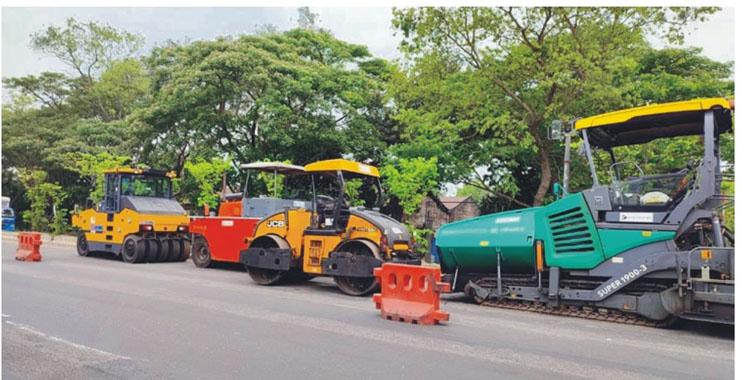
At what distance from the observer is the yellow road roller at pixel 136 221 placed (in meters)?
17.1

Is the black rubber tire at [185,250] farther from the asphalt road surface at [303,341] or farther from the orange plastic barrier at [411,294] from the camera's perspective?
the orange plastic barrier at [411,294]

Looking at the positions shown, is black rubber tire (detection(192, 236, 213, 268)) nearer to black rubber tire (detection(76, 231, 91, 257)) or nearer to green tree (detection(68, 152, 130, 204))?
black rubber tire (detection(76, 231, 91, 257))

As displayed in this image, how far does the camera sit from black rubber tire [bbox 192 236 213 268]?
1596 centimetres

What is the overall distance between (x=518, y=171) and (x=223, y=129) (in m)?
12.8

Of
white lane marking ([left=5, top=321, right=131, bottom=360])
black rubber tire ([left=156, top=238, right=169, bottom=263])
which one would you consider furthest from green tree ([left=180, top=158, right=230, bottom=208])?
white lane marking ([left=5, top=321, right=131, bottom=360])

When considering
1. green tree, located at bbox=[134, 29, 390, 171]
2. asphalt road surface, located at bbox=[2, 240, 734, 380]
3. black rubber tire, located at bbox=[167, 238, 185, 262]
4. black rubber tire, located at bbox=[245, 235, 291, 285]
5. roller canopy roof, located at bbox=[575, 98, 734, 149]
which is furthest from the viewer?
green tree, located at bbox=[134, 29, 390, 171]

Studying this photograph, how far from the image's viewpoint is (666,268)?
8.45m

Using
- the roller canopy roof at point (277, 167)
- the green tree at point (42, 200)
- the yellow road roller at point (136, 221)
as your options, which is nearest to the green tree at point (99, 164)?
the green tree at point (42, 200)

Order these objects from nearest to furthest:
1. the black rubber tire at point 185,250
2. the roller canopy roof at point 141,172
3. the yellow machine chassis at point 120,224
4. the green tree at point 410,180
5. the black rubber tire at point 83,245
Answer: the green tree at point 410,180 < the yellow machine chassis at point 120,224 < the roller canopy roof at point 141,172 < the black rubber tire at point 185,250 < the black rubber tire at point 83,245

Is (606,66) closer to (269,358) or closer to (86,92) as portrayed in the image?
(269,358)

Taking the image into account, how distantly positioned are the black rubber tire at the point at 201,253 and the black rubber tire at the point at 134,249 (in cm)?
177

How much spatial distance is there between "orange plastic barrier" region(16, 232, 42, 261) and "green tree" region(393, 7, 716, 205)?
1191cm

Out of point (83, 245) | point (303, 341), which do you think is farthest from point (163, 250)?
point (303, 341)

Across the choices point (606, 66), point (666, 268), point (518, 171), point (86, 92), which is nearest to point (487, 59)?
point (606, 66)
